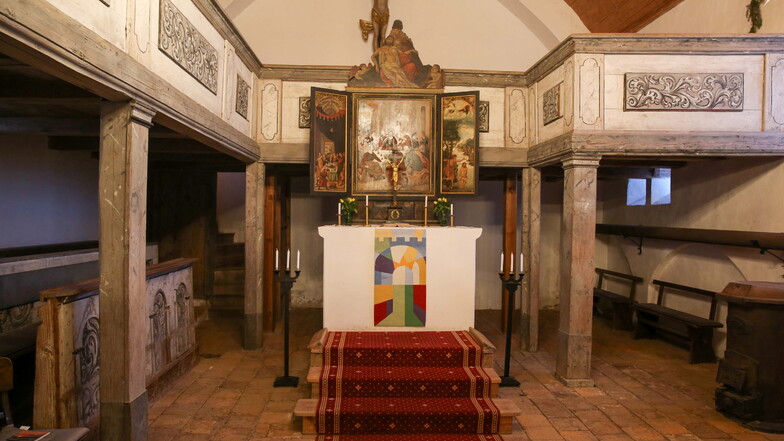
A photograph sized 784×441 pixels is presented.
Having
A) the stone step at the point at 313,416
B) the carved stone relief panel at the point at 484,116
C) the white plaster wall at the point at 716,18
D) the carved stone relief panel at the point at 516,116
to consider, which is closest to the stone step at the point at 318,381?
the stone step at the point at 313,416

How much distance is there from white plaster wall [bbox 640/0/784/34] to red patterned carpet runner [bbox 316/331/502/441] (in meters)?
5.72

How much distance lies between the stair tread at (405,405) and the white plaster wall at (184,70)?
3322 mm

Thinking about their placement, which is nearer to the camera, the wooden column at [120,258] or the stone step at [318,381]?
the wooden column at [120,258]

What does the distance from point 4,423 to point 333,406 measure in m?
2.53

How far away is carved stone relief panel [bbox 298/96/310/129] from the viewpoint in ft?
22.3

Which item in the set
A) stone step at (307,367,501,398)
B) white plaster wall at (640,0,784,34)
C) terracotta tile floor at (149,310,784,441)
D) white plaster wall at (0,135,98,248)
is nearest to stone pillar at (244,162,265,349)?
terracotta tile floor at (149,310,784,441)

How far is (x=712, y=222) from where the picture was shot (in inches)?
258

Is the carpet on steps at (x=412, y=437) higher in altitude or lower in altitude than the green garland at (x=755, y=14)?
lower

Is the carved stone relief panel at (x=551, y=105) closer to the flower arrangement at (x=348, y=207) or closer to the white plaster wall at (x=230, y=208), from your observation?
the flower arrangement at (x=348, y=207)

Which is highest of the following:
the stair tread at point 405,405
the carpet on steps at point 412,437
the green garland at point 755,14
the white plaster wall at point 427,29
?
the white plaster wall at point 427,29

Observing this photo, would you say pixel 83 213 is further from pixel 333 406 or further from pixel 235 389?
pixel 333 406

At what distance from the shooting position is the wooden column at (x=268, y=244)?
23.5 ft

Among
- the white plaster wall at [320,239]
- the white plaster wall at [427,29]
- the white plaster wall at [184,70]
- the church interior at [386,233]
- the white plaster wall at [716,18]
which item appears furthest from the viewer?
the white plaster wall at [320,239]

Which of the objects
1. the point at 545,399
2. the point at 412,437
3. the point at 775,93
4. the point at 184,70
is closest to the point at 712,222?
the point at 775,93
